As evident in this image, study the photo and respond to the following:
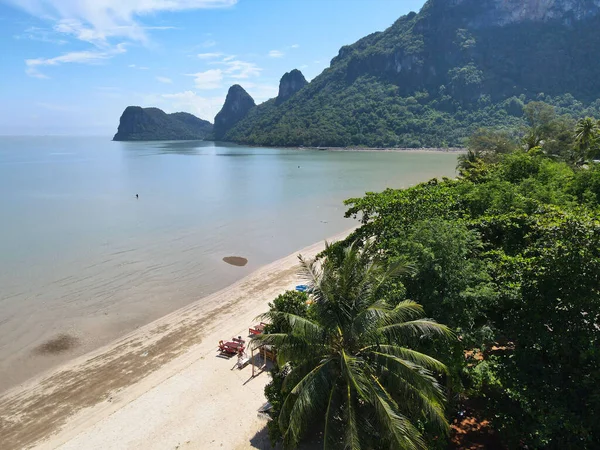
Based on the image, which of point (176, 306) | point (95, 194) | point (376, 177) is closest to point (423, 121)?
point (376, 177)

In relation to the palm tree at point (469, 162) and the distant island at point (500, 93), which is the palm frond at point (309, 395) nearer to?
the palm tree at point (469, 162)

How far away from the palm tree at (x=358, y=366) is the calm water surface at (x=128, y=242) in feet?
48.1

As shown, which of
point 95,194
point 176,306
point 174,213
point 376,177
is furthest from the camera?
point 376,177

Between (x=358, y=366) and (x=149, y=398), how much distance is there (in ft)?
30.3

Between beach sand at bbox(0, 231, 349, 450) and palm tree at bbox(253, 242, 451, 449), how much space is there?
4127 millimetres

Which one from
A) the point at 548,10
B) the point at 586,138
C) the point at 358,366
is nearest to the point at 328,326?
the point at 358,366

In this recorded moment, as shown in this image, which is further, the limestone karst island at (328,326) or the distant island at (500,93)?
the distant island at (500,93)

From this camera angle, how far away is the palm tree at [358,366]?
24.2ft

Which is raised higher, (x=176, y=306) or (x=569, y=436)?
(x=569, y=436)

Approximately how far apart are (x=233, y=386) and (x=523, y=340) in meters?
9.49

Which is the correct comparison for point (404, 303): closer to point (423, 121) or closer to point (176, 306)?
point (176, 306)

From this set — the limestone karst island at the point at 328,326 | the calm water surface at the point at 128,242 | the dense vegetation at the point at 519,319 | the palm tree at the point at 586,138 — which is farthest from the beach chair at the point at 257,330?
the palm tree at the point at 586,138

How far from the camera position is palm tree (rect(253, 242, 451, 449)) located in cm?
737

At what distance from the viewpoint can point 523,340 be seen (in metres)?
A: 8.75
